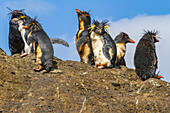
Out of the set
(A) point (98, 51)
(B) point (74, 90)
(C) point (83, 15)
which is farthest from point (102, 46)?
(B) point (74, 90)

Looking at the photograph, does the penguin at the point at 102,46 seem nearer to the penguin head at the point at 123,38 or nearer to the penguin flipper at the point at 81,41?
the penguin flipper at the point at 81,41

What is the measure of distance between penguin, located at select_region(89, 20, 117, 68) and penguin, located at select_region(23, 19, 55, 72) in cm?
165

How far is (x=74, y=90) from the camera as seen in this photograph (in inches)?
283

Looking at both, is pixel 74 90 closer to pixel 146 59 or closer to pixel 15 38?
pixel 146 59

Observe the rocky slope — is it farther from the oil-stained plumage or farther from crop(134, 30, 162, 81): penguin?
the oil-stained plumage

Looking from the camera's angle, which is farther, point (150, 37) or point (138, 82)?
point (150, 37)

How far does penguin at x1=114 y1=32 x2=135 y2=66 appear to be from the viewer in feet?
35.0

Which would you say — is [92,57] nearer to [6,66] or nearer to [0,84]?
[6,66]

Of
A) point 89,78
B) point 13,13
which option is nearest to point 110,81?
→ point 89,78

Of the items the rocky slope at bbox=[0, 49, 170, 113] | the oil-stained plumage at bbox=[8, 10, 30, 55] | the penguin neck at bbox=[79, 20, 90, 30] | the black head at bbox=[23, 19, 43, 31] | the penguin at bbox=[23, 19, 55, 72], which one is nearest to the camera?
the rocky slope at bbox=[0, 49, 170, 113]

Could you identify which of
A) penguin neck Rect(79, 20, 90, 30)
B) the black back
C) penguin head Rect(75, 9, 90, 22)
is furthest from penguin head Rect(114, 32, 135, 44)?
the black back

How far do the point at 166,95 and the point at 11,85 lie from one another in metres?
3.81

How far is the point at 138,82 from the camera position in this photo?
881 centimetres

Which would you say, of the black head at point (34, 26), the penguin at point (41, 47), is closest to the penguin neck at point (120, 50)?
the penguin at point (41, 47)
